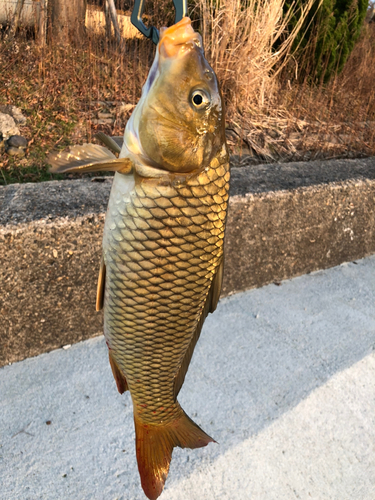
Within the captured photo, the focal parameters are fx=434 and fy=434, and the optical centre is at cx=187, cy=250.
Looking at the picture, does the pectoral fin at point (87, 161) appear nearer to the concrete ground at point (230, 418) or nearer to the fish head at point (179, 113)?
the fish head at point (179, 113)

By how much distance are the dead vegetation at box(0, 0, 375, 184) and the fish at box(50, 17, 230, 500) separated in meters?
1.89

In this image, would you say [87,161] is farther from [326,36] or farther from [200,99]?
[326,36]

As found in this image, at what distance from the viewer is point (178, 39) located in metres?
0.68

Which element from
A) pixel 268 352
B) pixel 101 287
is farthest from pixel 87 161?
pixel 268 352

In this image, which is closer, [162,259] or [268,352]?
[162,259]

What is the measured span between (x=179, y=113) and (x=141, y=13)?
16 cm

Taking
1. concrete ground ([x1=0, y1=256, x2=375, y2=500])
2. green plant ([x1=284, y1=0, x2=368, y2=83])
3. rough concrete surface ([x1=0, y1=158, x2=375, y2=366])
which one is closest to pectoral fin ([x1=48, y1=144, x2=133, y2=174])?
rough concrete surface ([x1=0, y1=158, x2=375, y2=366])

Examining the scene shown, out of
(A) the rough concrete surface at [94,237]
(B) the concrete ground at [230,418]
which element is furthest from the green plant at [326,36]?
(B) the concrete ground at [230,418]

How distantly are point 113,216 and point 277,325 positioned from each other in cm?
194

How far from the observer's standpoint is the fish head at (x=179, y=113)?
0.71 m

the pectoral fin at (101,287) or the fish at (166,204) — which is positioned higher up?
the fish at (166,204)

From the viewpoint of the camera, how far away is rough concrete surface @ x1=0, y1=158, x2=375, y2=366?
6.13ft

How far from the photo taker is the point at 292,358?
2.29 meters

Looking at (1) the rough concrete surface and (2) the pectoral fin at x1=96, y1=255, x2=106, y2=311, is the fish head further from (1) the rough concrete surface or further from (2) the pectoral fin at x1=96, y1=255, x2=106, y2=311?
(1) the rough concrete surface
